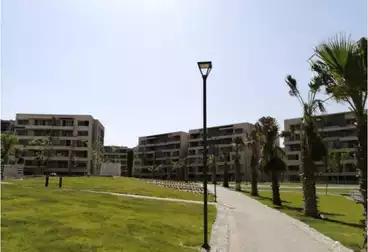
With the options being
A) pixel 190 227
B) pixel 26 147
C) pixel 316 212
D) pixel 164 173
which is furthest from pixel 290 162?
pixel 190 227

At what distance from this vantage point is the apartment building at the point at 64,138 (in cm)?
11812

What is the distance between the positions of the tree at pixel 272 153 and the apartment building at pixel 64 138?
89440 mm

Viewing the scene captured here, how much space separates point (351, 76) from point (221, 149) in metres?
128

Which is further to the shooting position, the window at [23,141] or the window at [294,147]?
the window at [23,141]

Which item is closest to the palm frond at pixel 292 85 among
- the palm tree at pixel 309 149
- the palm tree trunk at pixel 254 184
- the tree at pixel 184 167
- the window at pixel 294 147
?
the palm tree at pixel 309 149

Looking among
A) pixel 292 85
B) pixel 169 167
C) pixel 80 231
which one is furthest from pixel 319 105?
Answer: pixel 169 167

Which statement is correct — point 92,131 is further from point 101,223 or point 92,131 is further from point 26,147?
point 101,223

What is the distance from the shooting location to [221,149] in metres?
138

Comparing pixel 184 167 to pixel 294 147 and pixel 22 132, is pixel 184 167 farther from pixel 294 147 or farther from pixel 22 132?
pixel 22 132

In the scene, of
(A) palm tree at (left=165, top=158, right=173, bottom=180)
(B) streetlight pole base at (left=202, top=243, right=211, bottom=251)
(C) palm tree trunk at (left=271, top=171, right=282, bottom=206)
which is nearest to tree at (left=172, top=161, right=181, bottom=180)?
(A) palm tree at (left=165, top=158, right=173, bottom=180)

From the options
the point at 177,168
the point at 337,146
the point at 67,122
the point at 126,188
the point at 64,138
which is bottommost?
the point at 126,188

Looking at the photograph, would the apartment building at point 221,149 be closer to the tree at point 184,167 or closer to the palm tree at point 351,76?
the tree at point 184,167

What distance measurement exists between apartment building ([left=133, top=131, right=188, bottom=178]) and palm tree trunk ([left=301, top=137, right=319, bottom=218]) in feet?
402

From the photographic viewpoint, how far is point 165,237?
14297 mm
